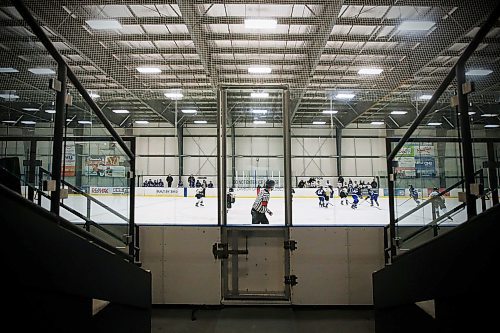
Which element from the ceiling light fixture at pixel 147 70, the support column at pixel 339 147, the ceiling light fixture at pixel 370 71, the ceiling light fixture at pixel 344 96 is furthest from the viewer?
the support column at pixel 339 147

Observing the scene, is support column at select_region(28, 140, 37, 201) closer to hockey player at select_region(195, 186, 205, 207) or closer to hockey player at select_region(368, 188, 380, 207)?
hockey player at select_region(195, 186, 205, 207)

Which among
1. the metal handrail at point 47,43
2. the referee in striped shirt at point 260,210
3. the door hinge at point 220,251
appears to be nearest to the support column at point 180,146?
the referee in striped shirt at point 260,210

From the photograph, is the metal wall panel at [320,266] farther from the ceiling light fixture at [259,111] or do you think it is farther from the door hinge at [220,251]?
the ceiling light fixture at [259,111]

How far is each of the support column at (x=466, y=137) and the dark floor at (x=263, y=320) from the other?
219 cm

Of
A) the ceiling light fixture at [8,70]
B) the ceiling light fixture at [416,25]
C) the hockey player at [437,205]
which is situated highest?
the ceiling light fixture at [416,25]

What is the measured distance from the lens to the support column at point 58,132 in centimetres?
149

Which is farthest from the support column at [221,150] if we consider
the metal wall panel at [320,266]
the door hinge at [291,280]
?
the door hinge at [291,280]

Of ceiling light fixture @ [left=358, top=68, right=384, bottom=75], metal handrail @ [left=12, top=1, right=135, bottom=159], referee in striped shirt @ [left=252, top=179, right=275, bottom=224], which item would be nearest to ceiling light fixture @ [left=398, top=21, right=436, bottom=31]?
ceiling light fixture @ [left=358, top=68, right=384, bottom=75]

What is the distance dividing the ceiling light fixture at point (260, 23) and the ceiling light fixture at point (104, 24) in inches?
89.3

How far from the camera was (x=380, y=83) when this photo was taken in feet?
14.0

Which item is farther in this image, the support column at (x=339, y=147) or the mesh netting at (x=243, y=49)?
the support column at (x=339, y=147)

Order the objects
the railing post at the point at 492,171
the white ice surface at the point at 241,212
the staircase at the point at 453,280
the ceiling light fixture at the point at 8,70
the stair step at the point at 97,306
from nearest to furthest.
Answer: the staircase at the point at 453,280 → the railing post at the point at 492,171 → the stair step at the point at 97,306 → the ceiling light fixture at the point at 8,70 → the white ice surface at the point at 241,212

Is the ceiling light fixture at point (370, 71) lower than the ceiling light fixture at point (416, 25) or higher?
lower

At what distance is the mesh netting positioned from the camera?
363 centimetres
